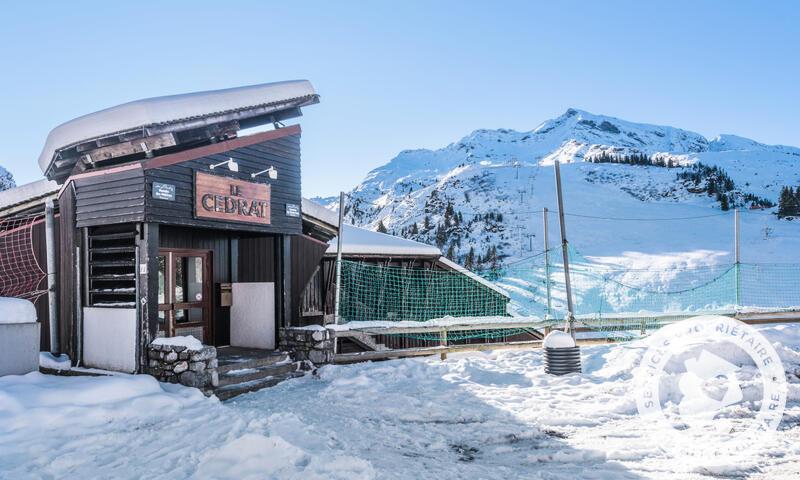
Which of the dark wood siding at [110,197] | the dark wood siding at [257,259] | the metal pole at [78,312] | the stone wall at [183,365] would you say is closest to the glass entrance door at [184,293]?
the dark wood siding at [257,259]

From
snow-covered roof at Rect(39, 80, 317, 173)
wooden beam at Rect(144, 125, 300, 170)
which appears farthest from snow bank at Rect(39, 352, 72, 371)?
wooden beam at Rect(144, 125, 300, 170)

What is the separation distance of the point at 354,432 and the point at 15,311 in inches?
197

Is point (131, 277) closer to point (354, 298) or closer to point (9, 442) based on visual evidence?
point (9, 442)

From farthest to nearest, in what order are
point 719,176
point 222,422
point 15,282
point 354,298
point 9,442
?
1. point 719,176
2. point 354,298
3. point 15,282
4. point 222,422
5. point 9,442

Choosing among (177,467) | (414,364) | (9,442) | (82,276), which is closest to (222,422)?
(177,467)

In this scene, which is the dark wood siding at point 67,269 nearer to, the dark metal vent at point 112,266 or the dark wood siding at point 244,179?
the dark metal vent at point 112,266

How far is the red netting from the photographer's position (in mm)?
9359

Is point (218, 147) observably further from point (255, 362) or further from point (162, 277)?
point (255, 362)

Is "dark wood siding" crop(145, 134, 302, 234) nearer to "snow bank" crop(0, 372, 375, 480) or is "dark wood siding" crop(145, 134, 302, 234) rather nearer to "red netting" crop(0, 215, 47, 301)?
"snow bank" crop(0, 372, 375, 480)

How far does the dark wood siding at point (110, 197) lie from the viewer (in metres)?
7.88

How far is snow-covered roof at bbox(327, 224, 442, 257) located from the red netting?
595 cm

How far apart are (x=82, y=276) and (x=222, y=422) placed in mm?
4196

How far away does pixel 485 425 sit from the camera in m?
6.52

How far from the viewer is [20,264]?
9461 mm
